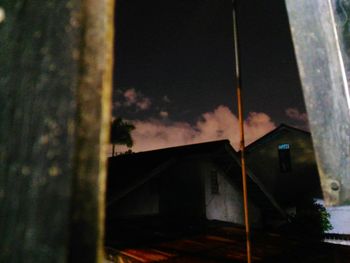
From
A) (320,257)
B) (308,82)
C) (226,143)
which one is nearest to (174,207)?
(226,143)

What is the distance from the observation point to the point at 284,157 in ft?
76.2

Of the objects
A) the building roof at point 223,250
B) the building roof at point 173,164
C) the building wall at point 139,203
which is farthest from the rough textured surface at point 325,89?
the building wall at point 139,203

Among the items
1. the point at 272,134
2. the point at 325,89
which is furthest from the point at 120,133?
the point at 325,89

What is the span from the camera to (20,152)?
1.93 feet

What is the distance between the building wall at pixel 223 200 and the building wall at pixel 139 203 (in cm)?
310

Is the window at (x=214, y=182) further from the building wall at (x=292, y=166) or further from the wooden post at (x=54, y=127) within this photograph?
the wooden post at (x=54, y=127)

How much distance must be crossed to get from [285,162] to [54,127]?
24550 millimetres

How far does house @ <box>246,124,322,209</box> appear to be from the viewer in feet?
74.4

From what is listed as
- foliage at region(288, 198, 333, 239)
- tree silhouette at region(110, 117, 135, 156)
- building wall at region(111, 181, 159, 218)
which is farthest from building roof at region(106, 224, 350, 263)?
tree silhouette at region(110, 117, 135, 156)

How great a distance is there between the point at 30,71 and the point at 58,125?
0.16 m

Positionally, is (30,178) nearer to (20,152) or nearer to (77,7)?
(20,152)

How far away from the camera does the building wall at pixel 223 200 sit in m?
14.6

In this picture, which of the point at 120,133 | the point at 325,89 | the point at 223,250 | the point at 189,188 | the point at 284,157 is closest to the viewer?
the point at 325,89

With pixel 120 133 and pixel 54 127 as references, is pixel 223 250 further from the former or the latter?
pixel 120 133
